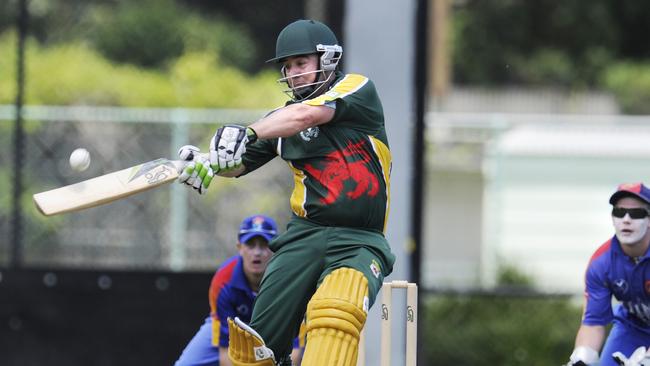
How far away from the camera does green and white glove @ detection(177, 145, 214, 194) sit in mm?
4504

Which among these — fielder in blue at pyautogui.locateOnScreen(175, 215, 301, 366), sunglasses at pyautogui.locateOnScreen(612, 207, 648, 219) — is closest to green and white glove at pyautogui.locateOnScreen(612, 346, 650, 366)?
sunglasses at pyautogui.locateOnScreen(612, 207, 648, 219)

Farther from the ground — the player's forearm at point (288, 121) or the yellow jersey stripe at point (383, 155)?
the player's forearm at point (288, 121)

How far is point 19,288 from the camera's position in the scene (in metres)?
7.88

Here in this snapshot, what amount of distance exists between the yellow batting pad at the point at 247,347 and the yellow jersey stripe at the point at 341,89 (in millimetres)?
831

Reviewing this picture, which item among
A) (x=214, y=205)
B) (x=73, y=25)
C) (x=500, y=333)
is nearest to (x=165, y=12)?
(x=73, y=25)

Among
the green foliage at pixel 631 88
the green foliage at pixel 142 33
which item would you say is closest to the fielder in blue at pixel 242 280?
the green foliage at pixel 142 33

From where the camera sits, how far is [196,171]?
4.52m

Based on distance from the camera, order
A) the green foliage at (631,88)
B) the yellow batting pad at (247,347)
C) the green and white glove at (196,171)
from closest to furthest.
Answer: the green and white glove at (196,171)
the yellow batting pad at (247,347)
the green foliage at (631,88)

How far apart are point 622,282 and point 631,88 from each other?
13452 millimetres

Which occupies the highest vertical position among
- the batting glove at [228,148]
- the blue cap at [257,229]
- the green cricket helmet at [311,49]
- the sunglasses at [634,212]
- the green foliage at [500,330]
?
the green cricket helmet at [311,49]

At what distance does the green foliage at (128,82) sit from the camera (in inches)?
327

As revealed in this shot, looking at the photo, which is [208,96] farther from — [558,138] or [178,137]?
[558,138]

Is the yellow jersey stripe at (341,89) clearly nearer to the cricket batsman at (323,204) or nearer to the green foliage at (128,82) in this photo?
A: the cricket batsman at (323,204)

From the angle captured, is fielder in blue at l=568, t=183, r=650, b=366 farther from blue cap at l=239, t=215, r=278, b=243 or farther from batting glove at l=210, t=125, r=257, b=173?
batting glove at l=210, t=125, r=257, b=173
